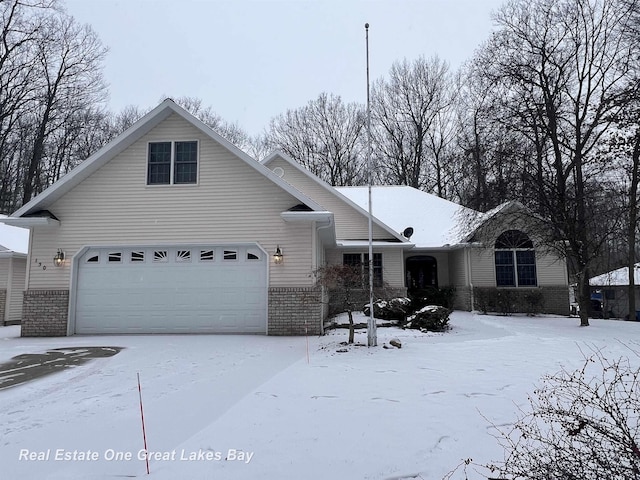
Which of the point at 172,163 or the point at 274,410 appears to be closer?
the point at 274,410

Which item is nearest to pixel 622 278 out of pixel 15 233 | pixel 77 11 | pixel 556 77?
pixel 556 77

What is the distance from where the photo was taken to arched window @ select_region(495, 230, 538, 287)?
715 inches

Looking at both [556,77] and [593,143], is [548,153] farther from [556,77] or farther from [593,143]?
[556,77]

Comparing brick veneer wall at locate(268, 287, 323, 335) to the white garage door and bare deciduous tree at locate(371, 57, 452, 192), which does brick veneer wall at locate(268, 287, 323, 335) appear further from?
bare deciduous tree at locate(371, 57, 452, 192)

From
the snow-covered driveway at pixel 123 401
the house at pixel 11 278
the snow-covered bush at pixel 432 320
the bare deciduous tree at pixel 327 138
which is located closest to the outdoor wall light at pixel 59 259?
the snow-covered driveway at pixel 123 401

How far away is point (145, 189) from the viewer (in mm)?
11758

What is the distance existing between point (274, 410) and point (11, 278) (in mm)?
15640

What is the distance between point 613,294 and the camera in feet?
87.8

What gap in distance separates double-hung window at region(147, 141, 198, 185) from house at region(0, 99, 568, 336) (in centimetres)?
3

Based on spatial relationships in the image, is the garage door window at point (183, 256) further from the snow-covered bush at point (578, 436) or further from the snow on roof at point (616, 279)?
the snow on roof at point (616, 279)

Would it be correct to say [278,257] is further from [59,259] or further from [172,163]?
[59,259]

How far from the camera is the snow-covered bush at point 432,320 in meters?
11.7

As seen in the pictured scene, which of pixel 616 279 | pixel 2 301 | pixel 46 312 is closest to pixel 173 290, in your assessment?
pixel 46 312

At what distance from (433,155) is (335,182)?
7.86 m
